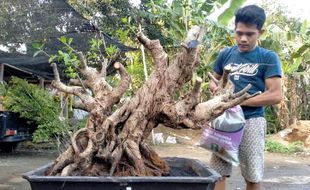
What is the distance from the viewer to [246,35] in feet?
9.12

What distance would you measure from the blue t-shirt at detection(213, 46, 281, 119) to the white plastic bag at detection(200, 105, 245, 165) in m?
0.28

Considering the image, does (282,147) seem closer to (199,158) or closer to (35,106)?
(199,158)

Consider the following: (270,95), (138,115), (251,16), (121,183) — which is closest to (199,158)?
(270,95)

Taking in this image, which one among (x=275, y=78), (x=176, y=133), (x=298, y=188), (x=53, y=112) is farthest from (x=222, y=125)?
(x=176, y=133)

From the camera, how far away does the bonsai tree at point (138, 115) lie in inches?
85.9

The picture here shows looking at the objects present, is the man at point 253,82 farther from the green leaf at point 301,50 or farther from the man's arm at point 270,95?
the green leaf at point 301,50

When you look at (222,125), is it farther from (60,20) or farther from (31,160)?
(31,160)

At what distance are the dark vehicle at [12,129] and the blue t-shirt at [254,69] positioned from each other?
5828 millimetres

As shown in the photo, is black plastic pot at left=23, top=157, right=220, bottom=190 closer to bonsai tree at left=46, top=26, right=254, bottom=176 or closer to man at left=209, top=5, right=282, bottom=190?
bonsai tree at left=46, top=26, right=254, bottom=176

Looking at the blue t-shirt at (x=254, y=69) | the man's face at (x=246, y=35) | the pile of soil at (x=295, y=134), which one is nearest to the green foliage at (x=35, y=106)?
the blue t-shirt at (x=254, y=69)

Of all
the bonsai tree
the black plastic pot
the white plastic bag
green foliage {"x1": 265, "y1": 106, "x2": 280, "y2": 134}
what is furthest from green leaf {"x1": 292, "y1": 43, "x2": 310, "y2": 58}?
the black plastic pot

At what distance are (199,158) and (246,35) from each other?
6.23 metres

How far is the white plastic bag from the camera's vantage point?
2609 mm

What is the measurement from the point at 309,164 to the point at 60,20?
5332mm
